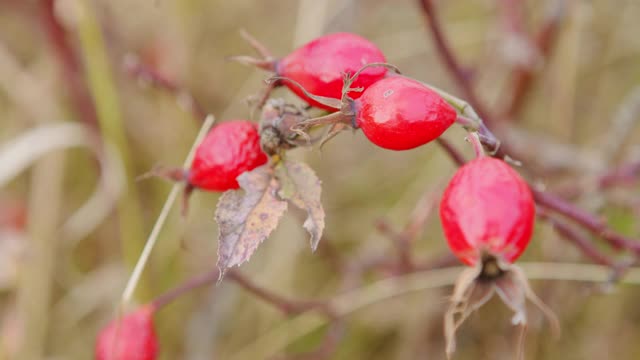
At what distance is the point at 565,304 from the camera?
79.7 inches

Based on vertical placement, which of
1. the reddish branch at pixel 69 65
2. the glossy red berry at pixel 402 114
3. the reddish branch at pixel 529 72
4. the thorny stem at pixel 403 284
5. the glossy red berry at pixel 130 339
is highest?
the glossy red berry at pixel 402 114

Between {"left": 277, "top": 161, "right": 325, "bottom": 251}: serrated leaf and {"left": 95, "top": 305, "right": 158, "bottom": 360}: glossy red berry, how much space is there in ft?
1.39

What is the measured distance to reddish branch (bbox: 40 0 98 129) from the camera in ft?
6.59

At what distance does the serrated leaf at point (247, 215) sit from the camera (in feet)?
3.29

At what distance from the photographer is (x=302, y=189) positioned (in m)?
1.05

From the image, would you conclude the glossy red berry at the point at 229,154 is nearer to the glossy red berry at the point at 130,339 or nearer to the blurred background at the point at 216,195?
the glossy red berry at the point at 130,339

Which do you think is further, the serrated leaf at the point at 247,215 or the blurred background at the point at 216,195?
the blurred background at the point at 216,195

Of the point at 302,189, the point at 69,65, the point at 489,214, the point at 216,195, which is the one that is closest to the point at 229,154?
the point at 302,189

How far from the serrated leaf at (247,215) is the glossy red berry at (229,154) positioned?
31 mm

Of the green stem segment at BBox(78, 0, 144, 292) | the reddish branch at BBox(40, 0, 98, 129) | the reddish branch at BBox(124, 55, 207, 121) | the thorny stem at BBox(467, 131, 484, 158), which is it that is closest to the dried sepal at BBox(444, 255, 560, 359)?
the thorny stem at BBox(467, 131, 484, 158)

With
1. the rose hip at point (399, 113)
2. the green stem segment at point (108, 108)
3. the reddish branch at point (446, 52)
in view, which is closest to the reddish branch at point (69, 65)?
the green stem segment at point (108, 108)

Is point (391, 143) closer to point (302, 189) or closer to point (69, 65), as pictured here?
point (302, 189)

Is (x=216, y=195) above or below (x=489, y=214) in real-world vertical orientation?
below

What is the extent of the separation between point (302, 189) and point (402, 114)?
7.8 inches
